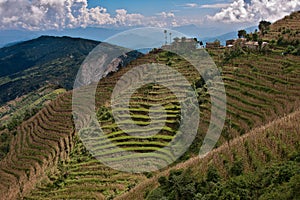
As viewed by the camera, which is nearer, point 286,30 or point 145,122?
point 145,122

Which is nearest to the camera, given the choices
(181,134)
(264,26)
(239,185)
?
(239,185)

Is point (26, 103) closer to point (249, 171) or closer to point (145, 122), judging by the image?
point (145, 122)

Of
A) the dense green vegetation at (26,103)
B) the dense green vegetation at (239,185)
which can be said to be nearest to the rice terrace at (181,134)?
the dense green vegetation at (239,185)

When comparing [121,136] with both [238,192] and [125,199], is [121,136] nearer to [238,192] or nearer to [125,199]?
[125,199]

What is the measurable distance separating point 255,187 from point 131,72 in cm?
2859

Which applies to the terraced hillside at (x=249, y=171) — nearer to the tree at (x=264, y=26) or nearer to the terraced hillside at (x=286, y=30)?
the terraced hillside at (x=286, y=30)

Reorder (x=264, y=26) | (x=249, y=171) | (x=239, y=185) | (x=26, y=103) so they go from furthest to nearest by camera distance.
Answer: (x=26, y=103) → (x=264, y=26) → (x=249, y=171) → (x=239, y=185)

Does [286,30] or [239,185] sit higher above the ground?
[286,30]

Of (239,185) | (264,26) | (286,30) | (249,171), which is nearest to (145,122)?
(249,171)

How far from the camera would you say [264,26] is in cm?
3875

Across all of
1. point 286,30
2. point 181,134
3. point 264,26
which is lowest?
point 181,134

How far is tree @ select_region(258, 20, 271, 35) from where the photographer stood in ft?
117

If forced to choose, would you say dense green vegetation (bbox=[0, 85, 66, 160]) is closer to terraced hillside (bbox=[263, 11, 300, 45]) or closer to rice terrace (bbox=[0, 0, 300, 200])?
rice terrace (bbox=[0, 0, 300, 200])

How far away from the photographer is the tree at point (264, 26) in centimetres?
3578
